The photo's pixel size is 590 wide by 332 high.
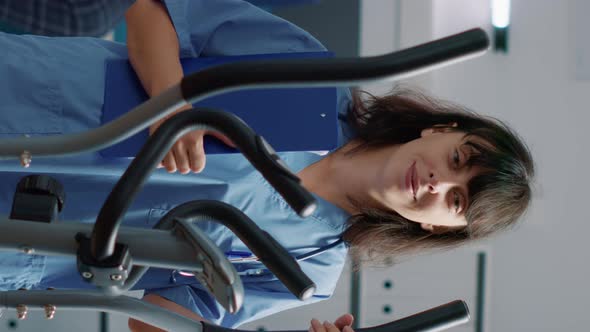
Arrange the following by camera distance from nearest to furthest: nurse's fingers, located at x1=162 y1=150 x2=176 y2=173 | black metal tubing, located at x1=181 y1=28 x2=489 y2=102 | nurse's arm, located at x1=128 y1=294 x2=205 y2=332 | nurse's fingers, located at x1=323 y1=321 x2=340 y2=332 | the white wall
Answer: black metal tubing, located at x1=181 y1=28 x2=489 y2=102 → nurse's fingers, located at x1=162 y1=150 x2=176 y2=173 → nurse's fingers, located at x1=323 y1=321 x2=340 y2=332 → nurse's arm, located at x1=128 y1=294 x2=205 y2=332 → the white wall

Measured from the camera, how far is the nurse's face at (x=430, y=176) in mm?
1220

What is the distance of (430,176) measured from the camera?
3.99 feet

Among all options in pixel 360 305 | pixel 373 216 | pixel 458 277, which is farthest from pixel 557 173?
pixel 373 216

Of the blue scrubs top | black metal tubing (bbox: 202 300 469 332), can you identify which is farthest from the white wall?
black metal tubing (bbox: 202 300 469 332)

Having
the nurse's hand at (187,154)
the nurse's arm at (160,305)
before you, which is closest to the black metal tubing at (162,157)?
the nurse's hand at (187,154)

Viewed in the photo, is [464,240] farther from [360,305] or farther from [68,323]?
[68,323]

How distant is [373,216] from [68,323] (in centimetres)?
116

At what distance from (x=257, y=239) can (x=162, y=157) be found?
139 millimetres

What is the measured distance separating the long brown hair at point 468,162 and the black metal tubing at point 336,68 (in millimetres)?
630

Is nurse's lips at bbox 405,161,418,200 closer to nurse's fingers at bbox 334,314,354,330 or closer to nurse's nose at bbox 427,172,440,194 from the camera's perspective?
nurse's nose at bbox 427,172,440,194

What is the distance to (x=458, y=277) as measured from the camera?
2.17 m

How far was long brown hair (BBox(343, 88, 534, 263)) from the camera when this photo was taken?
4.11ft

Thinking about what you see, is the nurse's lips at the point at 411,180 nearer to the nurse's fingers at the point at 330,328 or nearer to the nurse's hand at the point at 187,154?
the nurse's fingers at the point at 330,328

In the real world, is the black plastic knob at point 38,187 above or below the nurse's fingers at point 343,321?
above
